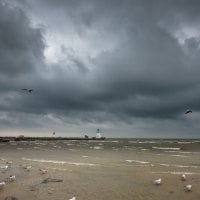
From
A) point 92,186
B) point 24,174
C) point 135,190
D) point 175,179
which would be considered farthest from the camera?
point 24,174

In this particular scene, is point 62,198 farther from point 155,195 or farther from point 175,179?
point 175,179

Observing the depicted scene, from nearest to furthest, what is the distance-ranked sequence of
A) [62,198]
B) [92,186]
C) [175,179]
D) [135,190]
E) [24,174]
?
[62,198] → [135,190] → [92,186] → [175,179] → [24,174]

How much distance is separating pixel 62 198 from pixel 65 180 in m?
4.10

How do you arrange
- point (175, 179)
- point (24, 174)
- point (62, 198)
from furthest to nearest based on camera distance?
point (24, 174) < point (175, 179) < point (62, 198)

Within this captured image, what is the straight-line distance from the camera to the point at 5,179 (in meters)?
16.7

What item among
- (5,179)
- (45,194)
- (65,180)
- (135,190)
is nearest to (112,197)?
(135,190)

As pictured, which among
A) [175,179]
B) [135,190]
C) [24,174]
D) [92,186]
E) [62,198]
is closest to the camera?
[62,198]

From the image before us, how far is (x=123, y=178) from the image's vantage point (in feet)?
54.4

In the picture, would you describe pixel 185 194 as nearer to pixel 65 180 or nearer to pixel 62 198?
pixel 62 198

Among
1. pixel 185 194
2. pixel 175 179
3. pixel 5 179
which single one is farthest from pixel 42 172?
pixel 185 194

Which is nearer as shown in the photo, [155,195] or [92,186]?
[155,195]

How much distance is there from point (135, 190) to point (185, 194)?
6.63ft

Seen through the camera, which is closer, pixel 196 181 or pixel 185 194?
pixel 185 194

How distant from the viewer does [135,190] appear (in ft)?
43.4
